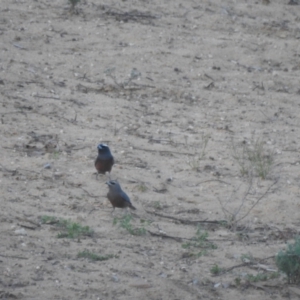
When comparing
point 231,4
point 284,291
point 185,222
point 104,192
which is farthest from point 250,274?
point 231,4

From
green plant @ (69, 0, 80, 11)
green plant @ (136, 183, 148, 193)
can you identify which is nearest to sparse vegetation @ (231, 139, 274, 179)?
green plant @ (136, 183, 148, 193)

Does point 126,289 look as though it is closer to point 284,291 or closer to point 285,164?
point 284,291

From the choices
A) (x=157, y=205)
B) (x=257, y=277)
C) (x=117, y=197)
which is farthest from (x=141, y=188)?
(x=257, y=277)

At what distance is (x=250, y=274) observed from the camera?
671 centimetres

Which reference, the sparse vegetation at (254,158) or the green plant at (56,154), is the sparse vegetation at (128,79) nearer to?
the sparse vegetation at (254,158)

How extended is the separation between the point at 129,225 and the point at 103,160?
1.05 metres

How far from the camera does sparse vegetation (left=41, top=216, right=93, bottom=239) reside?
6.89 metres

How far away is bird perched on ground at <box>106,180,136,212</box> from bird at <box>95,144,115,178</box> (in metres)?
0.50

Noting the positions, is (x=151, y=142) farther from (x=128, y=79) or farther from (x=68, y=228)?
(x=68, y=228)

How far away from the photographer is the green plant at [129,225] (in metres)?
7.13

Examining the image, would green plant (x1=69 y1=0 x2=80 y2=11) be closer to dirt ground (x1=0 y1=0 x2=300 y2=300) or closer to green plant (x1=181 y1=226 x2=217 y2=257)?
dirt ground (x1=0 y1=0 x2=300 y2=300)

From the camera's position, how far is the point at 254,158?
874 cm

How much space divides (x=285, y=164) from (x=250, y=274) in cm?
252

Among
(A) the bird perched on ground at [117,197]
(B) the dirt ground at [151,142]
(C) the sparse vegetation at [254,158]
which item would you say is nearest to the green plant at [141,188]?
(B) the dirt ground at [151,142]
